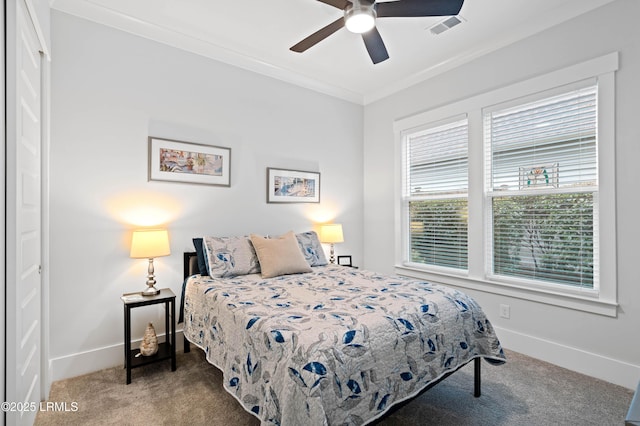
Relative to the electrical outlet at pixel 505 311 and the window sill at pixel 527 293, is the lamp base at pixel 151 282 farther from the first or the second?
the electrical outlet at pixel 505 311

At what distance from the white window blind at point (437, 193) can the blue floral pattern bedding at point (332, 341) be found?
1.39m

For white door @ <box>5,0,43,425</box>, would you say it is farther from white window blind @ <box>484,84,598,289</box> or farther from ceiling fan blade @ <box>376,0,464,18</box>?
white window blind @ <box>484,84,598,289</box>

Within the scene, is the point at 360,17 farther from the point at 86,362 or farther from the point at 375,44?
the point at 86,362

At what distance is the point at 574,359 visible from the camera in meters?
2.63

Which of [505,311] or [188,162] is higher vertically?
[188,162]

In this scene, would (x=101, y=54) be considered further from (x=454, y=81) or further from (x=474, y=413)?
(x=474, y=413)

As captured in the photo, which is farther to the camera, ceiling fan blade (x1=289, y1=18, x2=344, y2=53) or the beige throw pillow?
the beige throw pillow

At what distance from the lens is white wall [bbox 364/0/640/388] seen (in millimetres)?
2371

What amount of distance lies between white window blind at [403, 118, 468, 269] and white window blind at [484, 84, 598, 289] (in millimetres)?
318

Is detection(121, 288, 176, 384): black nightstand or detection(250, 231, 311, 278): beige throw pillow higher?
detection(250, 231, 311, 278): beige throw pillow

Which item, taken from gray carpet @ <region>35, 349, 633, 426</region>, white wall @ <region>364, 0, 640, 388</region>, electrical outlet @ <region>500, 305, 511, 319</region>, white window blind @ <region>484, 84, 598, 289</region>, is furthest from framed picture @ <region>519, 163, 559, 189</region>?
gray carpet @ <region>35, 349, 633, 426</region>

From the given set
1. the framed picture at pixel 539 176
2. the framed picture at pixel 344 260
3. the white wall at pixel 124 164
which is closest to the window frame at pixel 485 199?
the framed picture at pixel 539 176

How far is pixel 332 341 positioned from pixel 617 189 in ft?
8.07

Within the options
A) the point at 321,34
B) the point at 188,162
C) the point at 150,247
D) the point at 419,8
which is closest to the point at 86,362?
the point at 150,247
